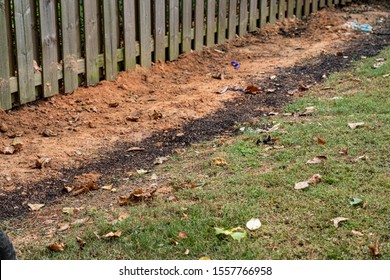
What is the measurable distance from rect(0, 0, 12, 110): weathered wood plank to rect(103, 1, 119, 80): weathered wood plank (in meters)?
1.24

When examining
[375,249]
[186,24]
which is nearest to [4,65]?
[186,24]

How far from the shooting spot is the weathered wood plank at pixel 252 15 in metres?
10.0

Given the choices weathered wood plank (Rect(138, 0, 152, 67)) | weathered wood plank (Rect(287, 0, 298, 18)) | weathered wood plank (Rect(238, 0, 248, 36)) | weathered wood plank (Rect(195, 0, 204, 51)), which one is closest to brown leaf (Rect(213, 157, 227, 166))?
Answer: weathered wood plank (Rect(138, 0, 152, 67))

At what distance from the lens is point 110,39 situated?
7.50 meters

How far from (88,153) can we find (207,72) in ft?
9.36

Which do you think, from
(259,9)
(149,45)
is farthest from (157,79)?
(259,9)

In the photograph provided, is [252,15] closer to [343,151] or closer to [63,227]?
[343,151]

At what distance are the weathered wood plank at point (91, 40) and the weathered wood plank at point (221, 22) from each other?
2.43 m

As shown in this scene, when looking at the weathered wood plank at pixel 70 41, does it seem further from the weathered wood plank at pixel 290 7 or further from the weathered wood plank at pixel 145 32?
the weathered wood plank at pixel 290 7

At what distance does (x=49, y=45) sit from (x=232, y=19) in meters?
3.47

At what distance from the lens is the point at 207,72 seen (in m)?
8.38

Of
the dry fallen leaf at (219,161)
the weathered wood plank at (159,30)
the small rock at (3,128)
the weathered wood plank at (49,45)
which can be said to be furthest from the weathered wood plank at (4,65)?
the dry fallen leaf at (219,161)

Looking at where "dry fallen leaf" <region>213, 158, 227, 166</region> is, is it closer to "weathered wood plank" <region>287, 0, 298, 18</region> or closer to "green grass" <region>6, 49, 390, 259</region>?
"green grass" <region>6, 49, 390, 259</region>
